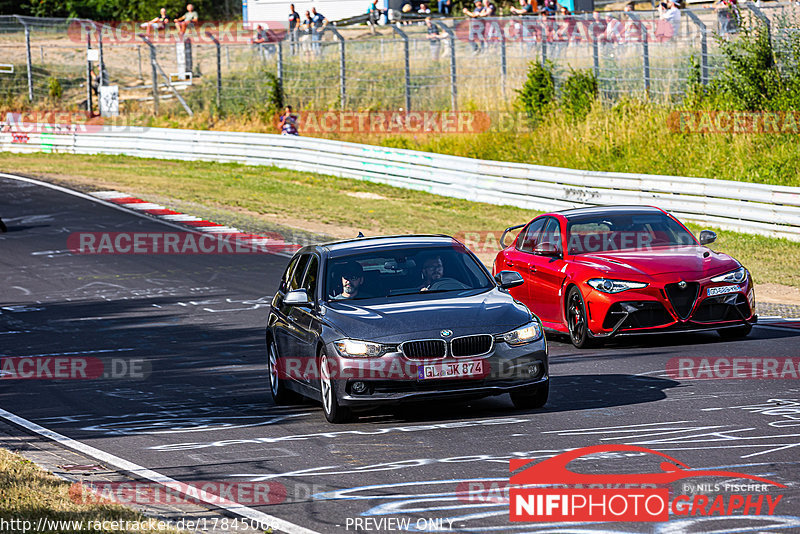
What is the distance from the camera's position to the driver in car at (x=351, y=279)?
10523mm

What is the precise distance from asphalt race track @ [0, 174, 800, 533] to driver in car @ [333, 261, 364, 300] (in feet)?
3.50

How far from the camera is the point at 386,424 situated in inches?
384

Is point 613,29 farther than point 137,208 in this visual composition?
Yes

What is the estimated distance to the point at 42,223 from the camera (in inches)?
1051

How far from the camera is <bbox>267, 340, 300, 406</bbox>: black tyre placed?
1109 centimetres

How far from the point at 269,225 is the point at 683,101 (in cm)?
1087

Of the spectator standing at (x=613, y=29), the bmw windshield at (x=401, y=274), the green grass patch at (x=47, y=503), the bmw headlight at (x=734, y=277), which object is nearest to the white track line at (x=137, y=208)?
the bmw headlight at (x=734, y=277)

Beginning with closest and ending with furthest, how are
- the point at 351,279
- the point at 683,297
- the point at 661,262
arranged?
1. the point at 351,279
2. the point at 683,297
3. the point at 661,262

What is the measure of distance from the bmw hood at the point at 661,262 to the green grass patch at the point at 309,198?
5.52 metres

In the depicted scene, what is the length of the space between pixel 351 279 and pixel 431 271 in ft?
2.29

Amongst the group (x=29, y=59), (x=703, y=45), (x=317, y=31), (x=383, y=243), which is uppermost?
(x=317, y=31)

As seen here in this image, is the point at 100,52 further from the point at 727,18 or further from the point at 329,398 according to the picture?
the point at 329,398

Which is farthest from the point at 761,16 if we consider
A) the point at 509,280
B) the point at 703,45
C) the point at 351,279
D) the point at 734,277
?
the point at 351,279

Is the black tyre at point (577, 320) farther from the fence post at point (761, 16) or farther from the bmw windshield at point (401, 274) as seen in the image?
the fence post at point (761, 16)
